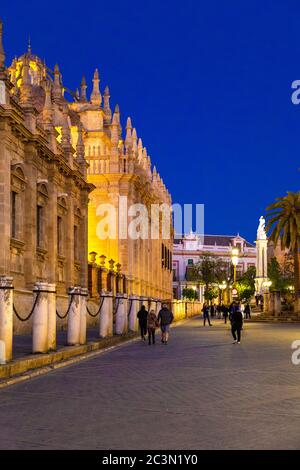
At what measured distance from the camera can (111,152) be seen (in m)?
49.0

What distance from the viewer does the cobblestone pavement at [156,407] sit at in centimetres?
704

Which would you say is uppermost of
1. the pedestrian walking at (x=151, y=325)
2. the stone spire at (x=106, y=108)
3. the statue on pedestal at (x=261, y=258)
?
the stone spire at (x=106, y=108)

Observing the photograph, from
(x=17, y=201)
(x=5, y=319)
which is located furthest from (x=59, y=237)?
(x=5, y=319)

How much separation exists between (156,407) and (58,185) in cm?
2342

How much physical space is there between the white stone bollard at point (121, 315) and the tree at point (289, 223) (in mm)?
28581

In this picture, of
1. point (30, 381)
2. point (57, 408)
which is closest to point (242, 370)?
point (30, 381)

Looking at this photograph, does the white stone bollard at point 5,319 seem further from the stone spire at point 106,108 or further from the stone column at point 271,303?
the stone column at point 271,303

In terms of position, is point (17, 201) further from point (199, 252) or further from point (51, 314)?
point (199, 252)

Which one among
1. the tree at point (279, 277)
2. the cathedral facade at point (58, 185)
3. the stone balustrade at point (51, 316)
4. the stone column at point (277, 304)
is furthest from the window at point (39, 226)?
the tree at point (279, 277)

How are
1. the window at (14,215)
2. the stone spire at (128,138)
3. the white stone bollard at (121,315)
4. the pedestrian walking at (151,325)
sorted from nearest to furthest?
1. the pedestrian walking at (151,325)
2. the window at (14,215)
3. the white stone bollard at (121,315)
4. the stone spire at (128,138)

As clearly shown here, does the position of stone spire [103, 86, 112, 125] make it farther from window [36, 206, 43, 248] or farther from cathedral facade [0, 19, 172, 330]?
window [36, 206, 43, 248]

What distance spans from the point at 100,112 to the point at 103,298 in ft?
103

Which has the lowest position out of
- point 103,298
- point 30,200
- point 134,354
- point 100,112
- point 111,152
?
point 134,354
